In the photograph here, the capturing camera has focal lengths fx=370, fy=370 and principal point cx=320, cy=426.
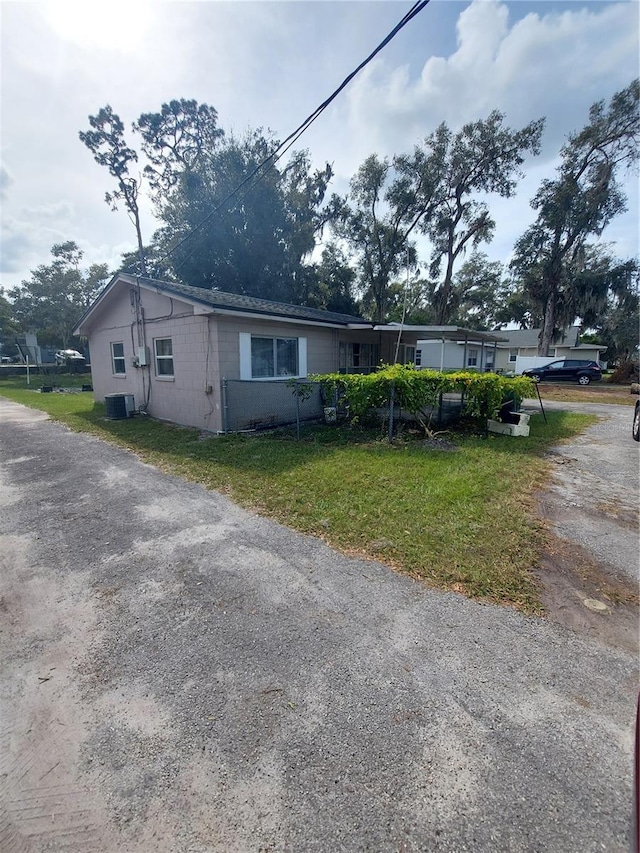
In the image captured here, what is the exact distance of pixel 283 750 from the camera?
170cm

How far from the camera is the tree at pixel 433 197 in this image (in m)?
24.2

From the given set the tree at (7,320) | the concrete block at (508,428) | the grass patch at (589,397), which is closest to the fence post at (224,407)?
the concrete block at (508,428)

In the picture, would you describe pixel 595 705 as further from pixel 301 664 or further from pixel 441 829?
pixel 301 664

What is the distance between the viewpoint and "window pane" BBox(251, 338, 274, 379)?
9.13 m

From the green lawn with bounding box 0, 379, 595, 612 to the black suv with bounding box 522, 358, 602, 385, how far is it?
1874cm

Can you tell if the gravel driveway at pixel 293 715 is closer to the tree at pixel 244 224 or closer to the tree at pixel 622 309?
the tree at pixel 244 224

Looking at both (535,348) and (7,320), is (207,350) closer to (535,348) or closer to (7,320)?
(7,320)

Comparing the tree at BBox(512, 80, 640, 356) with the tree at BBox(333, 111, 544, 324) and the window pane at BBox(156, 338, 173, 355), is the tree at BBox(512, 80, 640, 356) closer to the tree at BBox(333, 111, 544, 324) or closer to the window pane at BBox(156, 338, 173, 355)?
the tree at BBox(333, 111, 544, 324)

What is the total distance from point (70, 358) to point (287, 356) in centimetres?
3066

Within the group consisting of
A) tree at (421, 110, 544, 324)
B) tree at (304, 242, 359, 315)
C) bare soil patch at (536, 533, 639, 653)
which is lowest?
bare soil patch at (536, 533, 639, 653)

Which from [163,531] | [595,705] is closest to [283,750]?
[595,705]

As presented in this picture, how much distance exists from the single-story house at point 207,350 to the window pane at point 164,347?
13mm

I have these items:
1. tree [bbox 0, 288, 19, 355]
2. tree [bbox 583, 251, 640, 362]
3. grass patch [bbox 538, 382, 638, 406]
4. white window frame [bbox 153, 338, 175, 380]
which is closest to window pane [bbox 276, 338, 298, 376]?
white window frame [bbox 153, 338, 175, 380]

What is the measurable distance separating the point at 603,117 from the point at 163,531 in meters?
34.1
